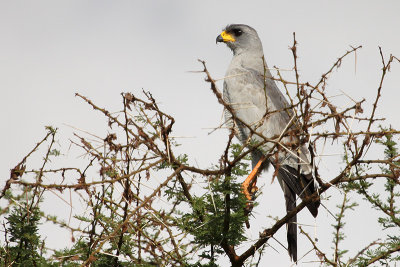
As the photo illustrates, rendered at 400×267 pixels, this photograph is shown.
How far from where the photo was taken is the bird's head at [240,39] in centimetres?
634

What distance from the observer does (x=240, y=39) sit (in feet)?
21.0

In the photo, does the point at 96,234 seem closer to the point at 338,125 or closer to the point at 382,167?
the point at 338,125

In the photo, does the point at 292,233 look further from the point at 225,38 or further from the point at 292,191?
the point at 225,38

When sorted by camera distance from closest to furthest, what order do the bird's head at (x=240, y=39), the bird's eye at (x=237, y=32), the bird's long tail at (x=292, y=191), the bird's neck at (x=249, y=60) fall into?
the bird's long tail at (x=292, y=191)
the bird's neck at (x=249, y=60)
the bird's head at (x=240, y=39)
the bird's eye at (x=237, y=32)

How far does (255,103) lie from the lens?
5.29 metres

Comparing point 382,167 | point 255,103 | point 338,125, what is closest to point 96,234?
point 338,125

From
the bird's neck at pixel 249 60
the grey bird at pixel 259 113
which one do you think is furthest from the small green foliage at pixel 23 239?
the bird's neck at pixel 249 60

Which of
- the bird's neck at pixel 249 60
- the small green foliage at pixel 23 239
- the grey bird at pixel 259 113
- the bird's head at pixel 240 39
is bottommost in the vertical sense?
the small green foliage at pixel 23 239

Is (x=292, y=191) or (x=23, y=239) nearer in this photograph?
(x=23, y=239)

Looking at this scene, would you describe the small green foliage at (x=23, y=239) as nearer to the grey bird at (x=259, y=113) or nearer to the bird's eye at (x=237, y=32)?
the grey bird at (x=259, y=113)

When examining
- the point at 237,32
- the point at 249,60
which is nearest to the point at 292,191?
the point at 249,60

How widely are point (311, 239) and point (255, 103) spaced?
251 centimetres

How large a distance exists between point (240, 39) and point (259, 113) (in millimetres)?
1535

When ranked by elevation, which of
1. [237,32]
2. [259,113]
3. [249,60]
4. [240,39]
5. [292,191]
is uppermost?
[237,32]
